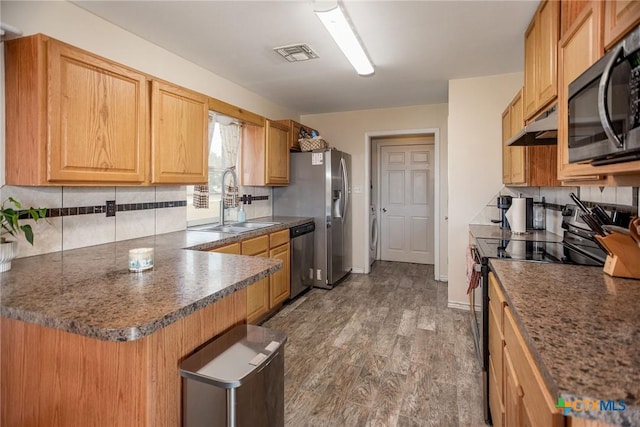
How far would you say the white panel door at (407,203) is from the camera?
554cm

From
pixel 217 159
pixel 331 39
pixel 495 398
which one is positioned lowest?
pixel 495 398

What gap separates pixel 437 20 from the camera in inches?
91.1

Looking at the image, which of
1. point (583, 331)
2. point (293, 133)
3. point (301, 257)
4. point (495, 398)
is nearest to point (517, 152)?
point (495, 398)

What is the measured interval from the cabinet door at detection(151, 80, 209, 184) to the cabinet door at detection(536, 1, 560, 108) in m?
2.38

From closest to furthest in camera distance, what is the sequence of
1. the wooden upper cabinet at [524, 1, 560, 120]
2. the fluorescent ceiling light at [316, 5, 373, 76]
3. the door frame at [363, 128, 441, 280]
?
the wooden upper cabinet at [524, 1, 560, 120] < the fluorescent ceiling light at [316, 5, 373, 76] < the door frame at [363, 128, 441, 280]

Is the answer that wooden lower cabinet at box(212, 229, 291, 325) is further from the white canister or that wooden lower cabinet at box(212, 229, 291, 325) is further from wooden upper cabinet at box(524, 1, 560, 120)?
wooden upper cabinet at box(524, 1, 560, 120)

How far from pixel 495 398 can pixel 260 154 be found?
121 inches

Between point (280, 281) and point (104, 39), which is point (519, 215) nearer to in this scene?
point (280, 281)

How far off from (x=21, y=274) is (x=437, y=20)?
112 inches

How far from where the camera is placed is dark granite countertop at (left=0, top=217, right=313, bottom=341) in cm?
101

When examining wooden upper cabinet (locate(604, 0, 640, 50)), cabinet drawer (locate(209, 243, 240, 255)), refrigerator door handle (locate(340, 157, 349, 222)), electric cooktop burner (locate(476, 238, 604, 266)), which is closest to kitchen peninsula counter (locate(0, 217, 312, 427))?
cabinet drawer (locate(209, 243, 240, 255))

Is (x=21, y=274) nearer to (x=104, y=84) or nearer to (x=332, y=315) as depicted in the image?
(x=104, y=84)

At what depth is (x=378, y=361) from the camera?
2459 mm

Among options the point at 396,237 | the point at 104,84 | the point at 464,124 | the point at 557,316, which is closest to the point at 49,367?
the point at 104,84
